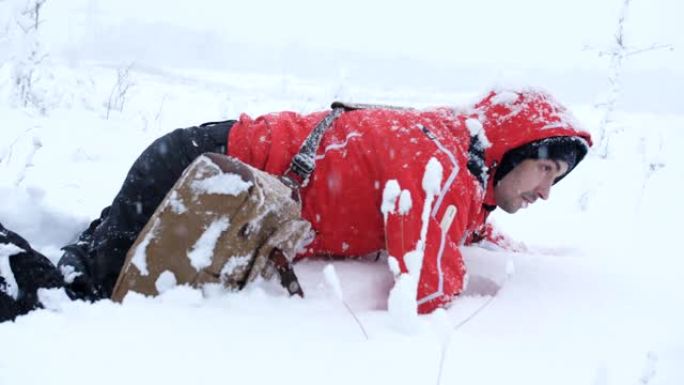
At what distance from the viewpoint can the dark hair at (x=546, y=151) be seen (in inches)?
84.7

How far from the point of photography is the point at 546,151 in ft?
7.08

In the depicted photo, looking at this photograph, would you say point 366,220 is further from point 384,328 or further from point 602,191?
point 602,191

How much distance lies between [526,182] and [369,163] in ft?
2.18

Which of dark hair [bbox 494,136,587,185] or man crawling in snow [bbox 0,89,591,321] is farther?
dark hair [bbox 494,136,587,185]

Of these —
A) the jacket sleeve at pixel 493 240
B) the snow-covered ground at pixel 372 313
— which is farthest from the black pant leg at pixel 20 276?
the jacket sleeve at pixel 493 240

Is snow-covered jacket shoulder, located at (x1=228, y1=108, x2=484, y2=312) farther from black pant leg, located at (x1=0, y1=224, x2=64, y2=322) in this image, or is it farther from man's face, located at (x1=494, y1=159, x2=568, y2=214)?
black pant leg, located at (x1=0, y1=224, x2=64, y2=322)

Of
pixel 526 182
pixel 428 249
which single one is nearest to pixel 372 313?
pixel 428 249

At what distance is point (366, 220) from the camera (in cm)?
214

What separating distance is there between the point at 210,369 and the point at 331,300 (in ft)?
1.96

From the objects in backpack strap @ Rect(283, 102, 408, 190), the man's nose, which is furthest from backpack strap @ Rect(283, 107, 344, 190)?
the man's nose

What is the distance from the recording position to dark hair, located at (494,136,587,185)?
84.7 inches

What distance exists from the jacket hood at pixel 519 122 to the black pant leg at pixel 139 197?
1.03 m

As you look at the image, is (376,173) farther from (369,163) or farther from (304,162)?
(304,162)

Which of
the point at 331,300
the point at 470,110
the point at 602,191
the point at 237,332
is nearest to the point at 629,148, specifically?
the point at 602,191
